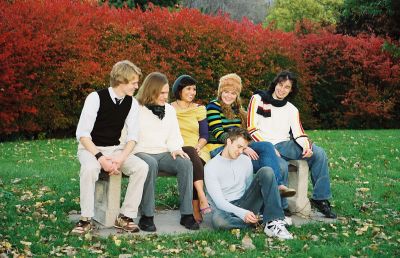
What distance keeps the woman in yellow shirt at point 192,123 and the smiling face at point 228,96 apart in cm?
25

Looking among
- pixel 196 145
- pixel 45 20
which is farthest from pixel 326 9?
pixel 196 145

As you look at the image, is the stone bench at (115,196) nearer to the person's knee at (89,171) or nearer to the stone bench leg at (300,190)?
the stone bench leg at (300,190)

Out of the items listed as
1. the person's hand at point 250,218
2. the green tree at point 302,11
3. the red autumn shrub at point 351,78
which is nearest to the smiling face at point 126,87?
the person's hand at point 250,218

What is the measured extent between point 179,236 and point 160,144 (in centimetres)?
105

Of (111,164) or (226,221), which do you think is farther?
(226,221)

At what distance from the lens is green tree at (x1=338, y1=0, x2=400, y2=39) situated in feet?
58.3

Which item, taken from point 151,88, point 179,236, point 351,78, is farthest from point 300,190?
point 351,78

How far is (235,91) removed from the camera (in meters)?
6.57

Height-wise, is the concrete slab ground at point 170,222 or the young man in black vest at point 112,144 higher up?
the young man in black vest at point 112,144

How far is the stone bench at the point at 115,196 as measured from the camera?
577 centimetres

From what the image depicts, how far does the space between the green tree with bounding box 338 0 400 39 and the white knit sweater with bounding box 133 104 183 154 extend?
41.8 ft

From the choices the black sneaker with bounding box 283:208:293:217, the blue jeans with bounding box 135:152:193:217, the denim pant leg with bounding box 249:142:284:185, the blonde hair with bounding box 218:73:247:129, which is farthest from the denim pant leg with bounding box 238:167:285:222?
the blonde hair with bounding box 218:73:247:129

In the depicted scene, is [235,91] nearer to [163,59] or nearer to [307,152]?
[307,152]

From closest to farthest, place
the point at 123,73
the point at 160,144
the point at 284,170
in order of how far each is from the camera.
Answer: the point at 123,73, the point at 160,144, the point at 284,170
